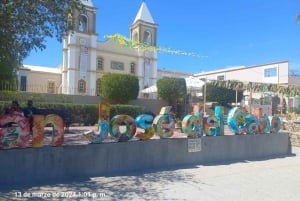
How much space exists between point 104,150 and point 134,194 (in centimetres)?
198

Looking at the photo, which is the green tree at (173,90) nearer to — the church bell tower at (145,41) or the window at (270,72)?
the church bell tower at (145,41)

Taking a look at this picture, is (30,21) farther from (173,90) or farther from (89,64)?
(89,64)

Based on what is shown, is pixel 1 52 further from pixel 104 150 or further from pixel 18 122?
pixel 104 150

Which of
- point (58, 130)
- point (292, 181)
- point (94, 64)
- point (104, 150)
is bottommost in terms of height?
point (292, 181)

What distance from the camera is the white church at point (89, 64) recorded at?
35344 millimetres

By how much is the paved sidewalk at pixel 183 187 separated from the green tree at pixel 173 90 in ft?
46.6

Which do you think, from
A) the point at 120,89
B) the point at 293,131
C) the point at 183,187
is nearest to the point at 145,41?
the point at 120,89

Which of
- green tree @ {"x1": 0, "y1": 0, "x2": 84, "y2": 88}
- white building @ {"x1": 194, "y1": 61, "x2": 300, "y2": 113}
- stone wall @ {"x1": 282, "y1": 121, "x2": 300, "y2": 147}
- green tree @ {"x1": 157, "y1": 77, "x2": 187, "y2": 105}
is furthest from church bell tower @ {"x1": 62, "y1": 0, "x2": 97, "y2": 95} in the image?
green tree @ {"x1": 0, "y1": 0, "x2": 84, "y2": 88}

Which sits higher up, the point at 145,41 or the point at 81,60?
the point at 145,41

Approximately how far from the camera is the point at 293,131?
1482 cm

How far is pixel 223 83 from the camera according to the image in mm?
20641

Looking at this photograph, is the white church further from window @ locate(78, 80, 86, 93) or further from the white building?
the white building

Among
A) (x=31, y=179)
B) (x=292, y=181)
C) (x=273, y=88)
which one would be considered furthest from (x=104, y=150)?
(x=273, y=88)

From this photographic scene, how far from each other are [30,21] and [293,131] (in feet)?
43.7
